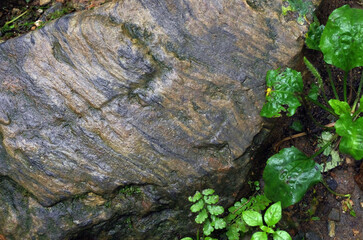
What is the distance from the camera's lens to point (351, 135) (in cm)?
250

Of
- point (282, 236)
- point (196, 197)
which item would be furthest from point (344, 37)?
point (196, 197)

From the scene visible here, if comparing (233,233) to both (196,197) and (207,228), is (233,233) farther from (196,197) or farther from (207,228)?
(196,197)

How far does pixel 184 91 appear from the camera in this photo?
9.08 feet

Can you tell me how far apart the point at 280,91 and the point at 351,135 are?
1.98 feet

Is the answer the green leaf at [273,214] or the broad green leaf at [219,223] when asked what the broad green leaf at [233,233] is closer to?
the broad green leaf at [219,223]

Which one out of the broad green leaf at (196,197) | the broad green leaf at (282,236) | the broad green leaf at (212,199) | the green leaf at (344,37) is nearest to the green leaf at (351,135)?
the green leaf at (344,37)

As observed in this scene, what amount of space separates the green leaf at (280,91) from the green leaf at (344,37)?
0.37m

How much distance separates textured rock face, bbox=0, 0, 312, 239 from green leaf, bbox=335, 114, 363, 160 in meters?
0.61

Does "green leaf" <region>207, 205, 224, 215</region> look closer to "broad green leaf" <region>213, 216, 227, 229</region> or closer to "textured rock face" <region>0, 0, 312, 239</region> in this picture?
"broad green leaf" <region>213, 216, 227, 229</region>

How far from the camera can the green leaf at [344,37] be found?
2.76m

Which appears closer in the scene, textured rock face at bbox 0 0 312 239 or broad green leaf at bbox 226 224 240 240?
textured rock face at bbox 0 0 312 239

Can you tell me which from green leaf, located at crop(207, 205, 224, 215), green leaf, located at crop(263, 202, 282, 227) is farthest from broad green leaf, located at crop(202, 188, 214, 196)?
green leaf, located at crop(263, 202, 282, 227)

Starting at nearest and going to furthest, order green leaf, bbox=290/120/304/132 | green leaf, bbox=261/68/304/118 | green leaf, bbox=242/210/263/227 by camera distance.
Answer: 1. green leaf, bbox=242/210/263/227
2. green leaf, bbox=261/68/304/118
3. green leaf, bbox=290/120/304/132

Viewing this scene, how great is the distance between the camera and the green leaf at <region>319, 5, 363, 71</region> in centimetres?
276
